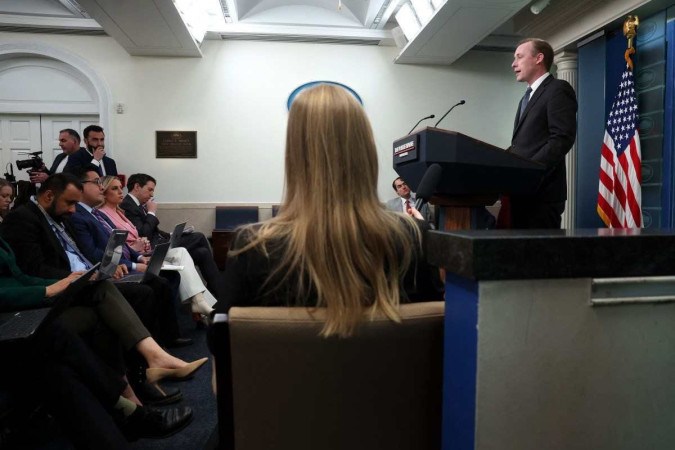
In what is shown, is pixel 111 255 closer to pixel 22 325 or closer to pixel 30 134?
pixel 22 325

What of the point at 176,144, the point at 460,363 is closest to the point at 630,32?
the point at 460,363

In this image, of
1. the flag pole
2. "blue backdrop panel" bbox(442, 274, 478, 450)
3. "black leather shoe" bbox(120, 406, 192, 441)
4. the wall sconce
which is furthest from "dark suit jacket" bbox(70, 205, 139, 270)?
→ the flag pole

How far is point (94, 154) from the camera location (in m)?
4.28

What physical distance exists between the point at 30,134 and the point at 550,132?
5.45m

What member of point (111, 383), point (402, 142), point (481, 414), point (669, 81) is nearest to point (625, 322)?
point (481, 414)

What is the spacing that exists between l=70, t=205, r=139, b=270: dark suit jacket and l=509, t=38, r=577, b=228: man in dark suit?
6.94 ft

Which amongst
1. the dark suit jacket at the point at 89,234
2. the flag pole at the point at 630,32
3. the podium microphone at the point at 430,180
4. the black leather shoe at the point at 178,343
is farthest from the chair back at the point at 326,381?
the flag pole at the point at 630,32

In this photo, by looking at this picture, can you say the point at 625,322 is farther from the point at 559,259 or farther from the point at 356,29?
the point at 356,29

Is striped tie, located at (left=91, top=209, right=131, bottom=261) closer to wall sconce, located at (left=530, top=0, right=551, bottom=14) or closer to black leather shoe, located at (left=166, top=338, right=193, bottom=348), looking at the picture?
black leather shoe, located at (left=166, top=338, right=193, bottom=348)

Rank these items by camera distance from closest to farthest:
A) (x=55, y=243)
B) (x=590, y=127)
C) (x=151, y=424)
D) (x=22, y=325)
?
(x=22, y=325) → (x=151, y=424) → (x=55, y=243) → (x=590, y=127)

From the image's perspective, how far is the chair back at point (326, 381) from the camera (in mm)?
685

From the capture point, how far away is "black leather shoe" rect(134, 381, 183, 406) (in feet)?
6.60

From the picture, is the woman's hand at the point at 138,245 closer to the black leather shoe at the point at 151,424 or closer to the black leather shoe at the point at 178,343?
the black leather shoe at the point at 178,343

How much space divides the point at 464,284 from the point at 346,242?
0.23 meters
